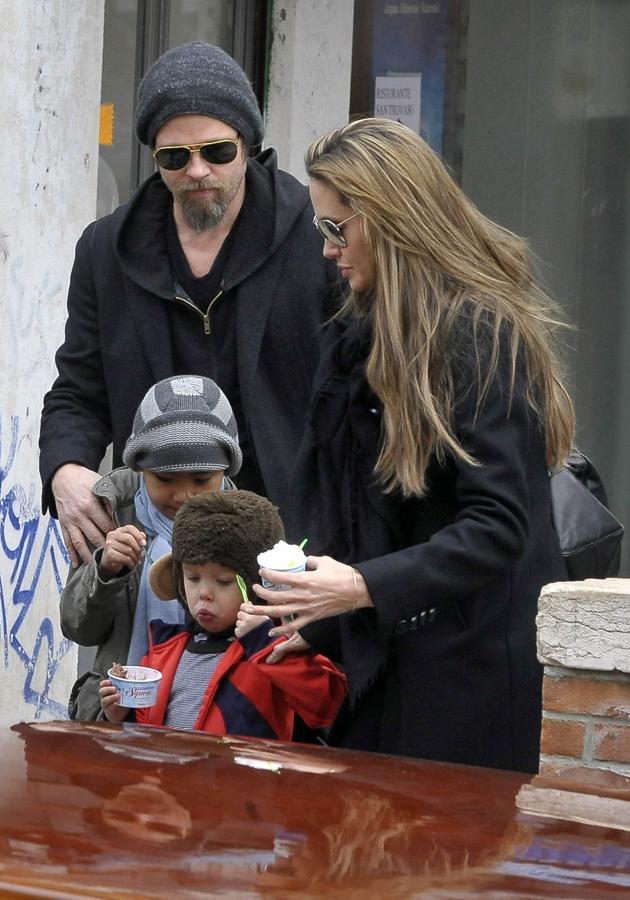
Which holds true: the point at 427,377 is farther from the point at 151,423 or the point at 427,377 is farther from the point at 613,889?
the point at 613,889

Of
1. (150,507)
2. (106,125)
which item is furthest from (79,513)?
(106,125)

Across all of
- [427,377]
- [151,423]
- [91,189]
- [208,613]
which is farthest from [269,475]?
[91,189]

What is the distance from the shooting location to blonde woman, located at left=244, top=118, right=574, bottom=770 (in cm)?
290

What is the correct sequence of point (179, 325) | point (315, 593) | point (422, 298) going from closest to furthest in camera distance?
point (315, 593)
point (422, 298)
point (179, 325)

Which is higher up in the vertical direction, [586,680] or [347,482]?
[347,482]

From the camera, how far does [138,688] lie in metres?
3.03

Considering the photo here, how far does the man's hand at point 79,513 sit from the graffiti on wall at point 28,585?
140 cm

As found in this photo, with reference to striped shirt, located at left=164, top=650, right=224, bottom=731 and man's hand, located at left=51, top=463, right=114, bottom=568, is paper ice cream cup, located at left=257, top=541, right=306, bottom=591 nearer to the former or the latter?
striped shirt, located at left=164, top=650, right=224, bottom=731

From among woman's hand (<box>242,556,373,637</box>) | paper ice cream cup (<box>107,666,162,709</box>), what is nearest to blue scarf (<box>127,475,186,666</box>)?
paper ice cream cup (<box>107,666,162,709</box>)

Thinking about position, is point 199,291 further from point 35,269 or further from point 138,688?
point 35,269

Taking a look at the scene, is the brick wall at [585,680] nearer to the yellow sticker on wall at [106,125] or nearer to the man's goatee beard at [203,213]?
the man's goatee beard at [203,213]

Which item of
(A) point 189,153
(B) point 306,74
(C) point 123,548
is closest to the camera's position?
(C) point 123,548

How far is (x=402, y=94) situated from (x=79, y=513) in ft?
12.0

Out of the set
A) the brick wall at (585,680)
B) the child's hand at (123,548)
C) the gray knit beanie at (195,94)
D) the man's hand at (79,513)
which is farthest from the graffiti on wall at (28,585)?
the brick wall at (585,680)
